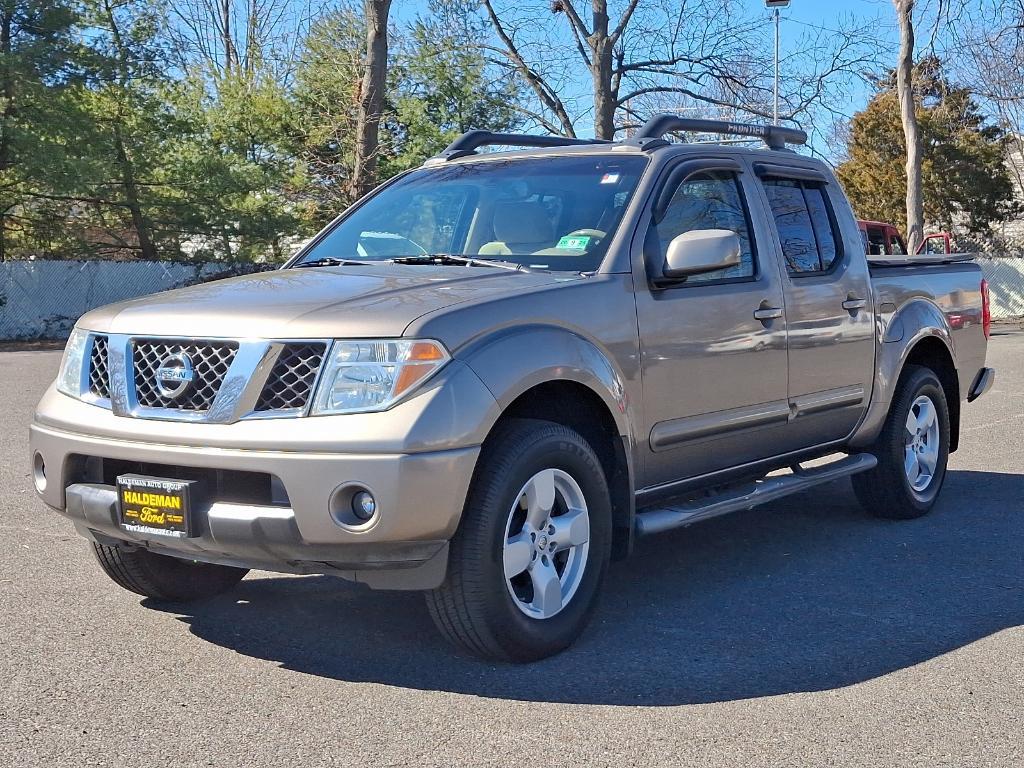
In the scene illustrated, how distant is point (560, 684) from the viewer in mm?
4195

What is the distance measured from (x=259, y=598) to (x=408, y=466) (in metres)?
1.76

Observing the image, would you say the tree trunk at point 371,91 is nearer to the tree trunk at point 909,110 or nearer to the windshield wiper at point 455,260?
the tree trunk at point 909,110

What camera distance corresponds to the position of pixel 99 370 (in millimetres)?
4543

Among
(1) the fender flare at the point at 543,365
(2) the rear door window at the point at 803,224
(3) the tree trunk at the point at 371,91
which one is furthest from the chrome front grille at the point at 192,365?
(3) the tree trunk at the point at 371,91

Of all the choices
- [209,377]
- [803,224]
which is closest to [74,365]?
[209,377]

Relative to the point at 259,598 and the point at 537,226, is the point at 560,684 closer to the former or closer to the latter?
the point at 259,598

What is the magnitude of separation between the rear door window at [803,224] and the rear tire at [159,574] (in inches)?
119

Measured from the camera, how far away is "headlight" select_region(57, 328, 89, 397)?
459 cm

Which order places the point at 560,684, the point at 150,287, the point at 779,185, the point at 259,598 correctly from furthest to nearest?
the point at 150,287
the point at 779,185
the point at 259,598
the point at 560,684

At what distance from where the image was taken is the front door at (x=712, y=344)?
507cm

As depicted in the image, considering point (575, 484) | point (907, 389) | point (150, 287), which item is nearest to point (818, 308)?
point (907, 389)

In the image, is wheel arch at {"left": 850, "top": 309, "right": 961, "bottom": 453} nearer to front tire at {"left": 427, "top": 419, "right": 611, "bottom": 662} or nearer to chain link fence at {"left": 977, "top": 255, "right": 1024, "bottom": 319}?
front tire at {"left": 427, "top": 419, "right": 611, "bottom": 662}

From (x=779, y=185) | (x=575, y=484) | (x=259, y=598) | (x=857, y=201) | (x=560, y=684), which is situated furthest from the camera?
(x=857, y=201)

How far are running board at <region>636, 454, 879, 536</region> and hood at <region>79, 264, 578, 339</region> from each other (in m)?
1.04
